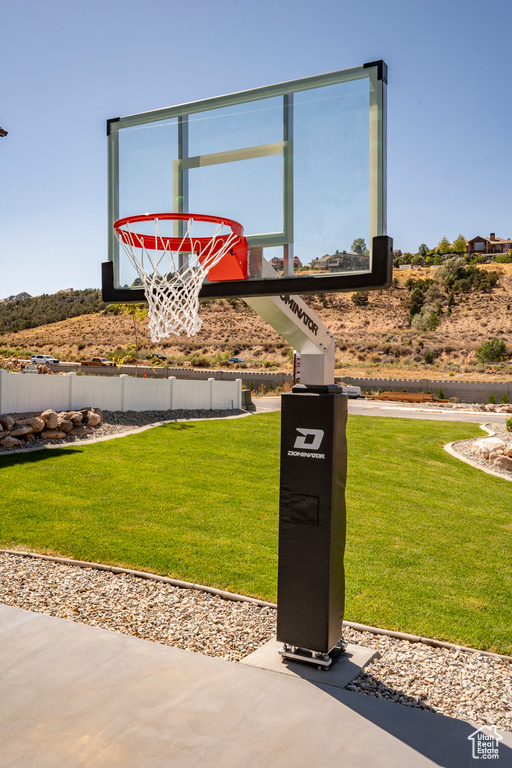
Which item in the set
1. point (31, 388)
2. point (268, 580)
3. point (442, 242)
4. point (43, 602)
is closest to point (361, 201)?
point (268, 580)

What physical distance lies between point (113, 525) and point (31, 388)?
8717mm

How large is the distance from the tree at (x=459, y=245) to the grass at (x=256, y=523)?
9306 centimetres

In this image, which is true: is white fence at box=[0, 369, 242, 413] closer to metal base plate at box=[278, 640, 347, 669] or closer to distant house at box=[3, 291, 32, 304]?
metal base plate at box=[278, 640, 347, 669]

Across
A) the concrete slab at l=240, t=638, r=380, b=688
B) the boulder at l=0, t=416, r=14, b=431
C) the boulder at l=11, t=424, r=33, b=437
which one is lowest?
the concrete slab at l=240, t=638, r=380, b=688

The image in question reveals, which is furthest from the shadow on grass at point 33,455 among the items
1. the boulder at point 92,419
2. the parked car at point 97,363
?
the parked car at point 97,363

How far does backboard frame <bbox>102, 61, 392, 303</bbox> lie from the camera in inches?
165

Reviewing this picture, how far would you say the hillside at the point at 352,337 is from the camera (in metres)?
51.8

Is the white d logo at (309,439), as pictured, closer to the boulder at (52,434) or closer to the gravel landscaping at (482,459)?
the gravel landscaping at (482,459)

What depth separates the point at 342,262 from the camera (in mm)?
4375

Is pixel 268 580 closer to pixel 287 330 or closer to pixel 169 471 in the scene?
pixel 287 330

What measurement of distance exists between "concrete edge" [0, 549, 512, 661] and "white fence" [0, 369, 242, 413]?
9.04 metres

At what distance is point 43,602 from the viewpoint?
233 inches

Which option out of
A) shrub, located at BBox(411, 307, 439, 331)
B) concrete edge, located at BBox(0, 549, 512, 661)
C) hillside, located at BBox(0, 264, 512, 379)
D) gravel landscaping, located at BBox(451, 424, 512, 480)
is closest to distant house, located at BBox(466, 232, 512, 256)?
hillside, located at BBox(0, 264, 512, 379)

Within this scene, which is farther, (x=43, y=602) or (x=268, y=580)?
(x=268, y=580)
